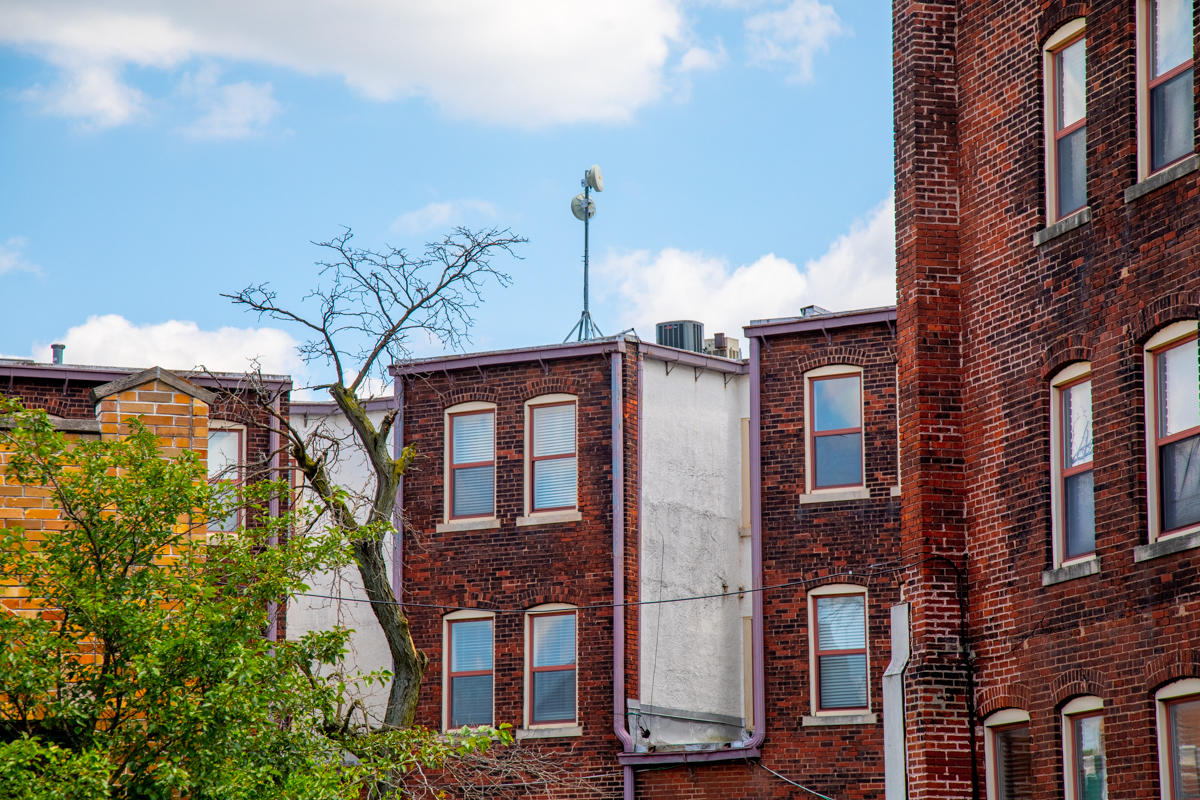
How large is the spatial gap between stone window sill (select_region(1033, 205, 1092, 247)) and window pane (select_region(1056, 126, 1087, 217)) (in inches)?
10.5

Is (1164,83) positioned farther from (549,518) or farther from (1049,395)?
(549,518)

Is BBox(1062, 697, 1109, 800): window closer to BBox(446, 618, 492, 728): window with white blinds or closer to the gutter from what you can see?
the gutter

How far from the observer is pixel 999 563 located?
62.0 ft

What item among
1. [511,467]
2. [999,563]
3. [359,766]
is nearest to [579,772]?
[511,467]

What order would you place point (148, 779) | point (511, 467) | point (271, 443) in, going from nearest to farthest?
1. point (148, 779)
2. point (511, 467)
3. point (271, 443)

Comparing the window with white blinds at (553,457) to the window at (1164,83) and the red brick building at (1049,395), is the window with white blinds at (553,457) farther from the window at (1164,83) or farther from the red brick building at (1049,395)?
the window at (1164,83)

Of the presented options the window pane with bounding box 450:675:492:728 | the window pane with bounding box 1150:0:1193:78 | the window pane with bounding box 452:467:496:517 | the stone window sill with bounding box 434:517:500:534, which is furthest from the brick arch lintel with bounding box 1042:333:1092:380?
the window pane with bounding box 450:675:492:728

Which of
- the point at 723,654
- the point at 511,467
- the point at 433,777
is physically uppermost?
the point at 511,467

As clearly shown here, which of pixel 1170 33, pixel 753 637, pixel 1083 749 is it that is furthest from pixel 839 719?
pixel 1170 33

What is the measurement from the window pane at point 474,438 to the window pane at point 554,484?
3.27 feet

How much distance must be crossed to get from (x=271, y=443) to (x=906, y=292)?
16339 mm

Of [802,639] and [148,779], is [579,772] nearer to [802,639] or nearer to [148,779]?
[802,639]

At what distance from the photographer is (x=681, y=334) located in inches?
1369

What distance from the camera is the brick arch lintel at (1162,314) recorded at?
16109mm
